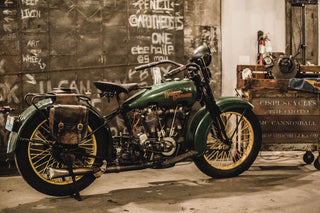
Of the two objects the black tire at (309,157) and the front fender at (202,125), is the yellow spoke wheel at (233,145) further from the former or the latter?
the black tire at (309,157)

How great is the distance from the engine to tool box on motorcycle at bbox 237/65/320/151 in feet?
4.54

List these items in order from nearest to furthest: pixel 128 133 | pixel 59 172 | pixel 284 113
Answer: pixel 59 172
pixel 128 133
pixel 284 113

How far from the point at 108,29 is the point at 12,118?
2.71 metres

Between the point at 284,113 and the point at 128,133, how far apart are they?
232 centimetres

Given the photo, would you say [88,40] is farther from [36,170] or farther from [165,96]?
[36,170]

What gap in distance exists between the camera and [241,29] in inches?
241

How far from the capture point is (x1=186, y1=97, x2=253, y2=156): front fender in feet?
13.3

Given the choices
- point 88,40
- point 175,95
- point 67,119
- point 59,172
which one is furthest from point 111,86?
point 88,40

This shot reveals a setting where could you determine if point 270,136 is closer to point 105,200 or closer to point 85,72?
point 105,200

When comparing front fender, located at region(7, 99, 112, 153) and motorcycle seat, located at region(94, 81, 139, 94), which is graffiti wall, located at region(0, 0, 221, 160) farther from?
front fender, located at region(7, 99, 112, 153)

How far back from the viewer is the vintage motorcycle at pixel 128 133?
3.40 metres

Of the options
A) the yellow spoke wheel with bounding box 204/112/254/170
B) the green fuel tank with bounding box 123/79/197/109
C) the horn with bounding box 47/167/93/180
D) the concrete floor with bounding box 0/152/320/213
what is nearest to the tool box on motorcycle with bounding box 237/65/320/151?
the yellow spoke wheel with bounding box 204/112/254/170

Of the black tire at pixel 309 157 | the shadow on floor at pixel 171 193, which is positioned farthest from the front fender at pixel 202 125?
the black tire at pixel 309 157

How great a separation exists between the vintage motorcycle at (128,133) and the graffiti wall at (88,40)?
1683mm
